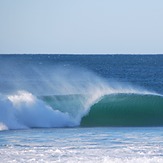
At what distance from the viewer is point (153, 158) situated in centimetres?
1692

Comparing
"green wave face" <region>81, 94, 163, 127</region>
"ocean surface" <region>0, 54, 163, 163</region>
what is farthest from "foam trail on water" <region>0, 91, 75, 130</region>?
"green wave face" <region>81, 94, 163, 127</region>

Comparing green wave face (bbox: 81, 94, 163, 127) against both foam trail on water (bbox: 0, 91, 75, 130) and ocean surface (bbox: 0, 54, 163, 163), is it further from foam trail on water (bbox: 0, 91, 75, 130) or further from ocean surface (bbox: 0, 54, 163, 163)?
foam trail on water (bbox: 0, 91, 75, 130)

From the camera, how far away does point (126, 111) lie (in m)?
27.7

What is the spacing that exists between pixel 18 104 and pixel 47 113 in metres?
1.01

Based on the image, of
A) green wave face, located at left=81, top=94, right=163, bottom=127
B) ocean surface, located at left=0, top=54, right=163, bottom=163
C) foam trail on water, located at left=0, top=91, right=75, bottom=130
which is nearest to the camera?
ocean surface, located at left=0, top=54, right=163, bottom=163

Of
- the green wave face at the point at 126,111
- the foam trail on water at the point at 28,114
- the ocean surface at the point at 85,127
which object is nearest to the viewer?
the ocean surface at the point at 85,127

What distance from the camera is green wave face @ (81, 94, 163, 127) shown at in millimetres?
25859

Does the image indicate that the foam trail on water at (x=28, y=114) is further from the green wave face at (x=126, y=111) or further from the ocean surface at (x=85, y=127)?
the green wave face at (x=126, y=111)

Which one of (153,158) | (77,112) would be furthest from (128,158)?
(77,112)

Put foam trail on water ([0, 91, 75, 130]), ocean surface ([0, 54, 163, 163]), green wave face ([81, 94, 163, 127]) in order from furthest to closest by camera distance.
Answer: green wave face ([81, 94, 163, 127]) → foam trail on water ([0, 91, 75, 130]) → ocean surface ([0, 54, 163, 163])

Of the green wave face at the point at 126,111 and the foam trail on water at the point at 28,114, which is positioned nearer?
the foam trail on water at the point at 28,114

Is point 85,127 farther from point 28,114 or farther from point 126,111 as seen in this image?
point 126,111

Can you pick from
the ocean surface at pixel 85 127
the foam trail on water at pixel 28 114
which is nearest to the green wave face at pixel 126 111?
the ocean surface at pixel 85 127

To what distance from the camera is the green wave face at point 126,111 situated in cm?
2586
